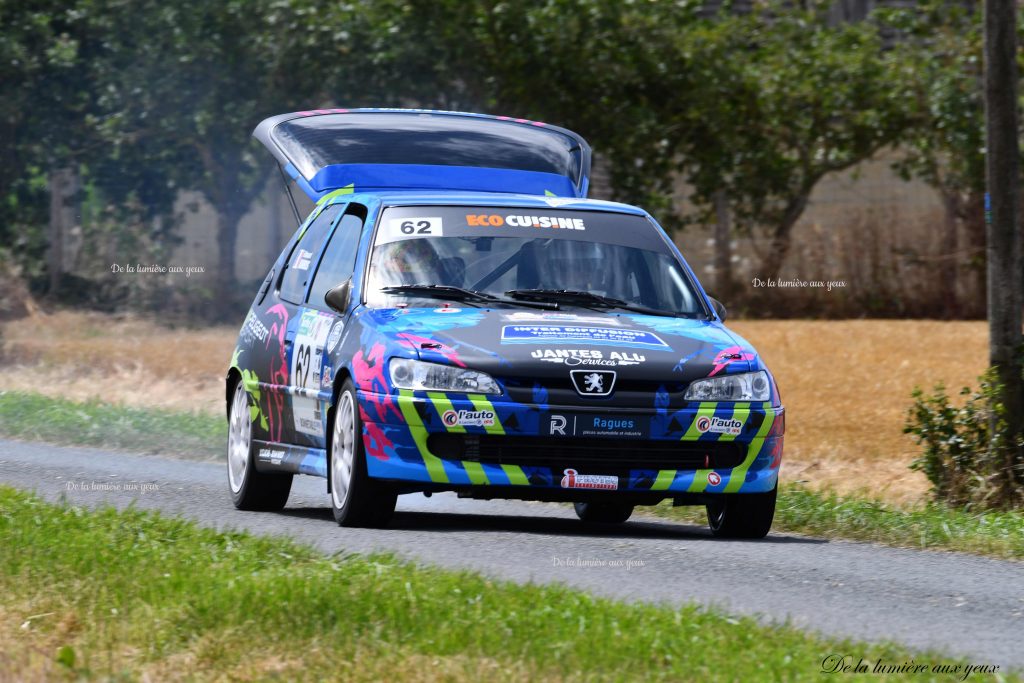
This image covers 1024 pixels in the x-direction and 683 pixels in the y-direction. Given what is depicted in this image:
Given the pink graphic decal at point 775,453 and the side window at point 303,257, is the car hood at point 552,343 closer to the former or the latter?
the pink graphic decal at point 775,453

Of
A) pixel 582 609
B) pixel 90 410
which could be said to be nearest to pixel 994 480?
pixel 582 609

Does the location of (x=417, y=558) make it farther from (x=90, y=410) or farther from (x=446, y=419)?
(x=90, y=410)

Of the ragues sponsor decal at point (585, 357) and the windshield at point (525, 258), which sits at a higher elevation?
the windshield at point (525, 258)

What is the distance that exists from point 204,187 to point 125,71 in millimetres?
2314

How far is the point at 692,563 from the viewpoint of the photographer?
841 cm

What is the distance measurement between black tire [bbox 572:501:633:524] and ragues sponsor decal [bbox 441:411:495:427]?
7.33 feet

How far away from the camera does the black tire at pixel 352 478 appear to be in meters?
8.98

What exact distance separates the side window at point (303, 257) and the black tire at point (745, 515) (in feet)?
8.84

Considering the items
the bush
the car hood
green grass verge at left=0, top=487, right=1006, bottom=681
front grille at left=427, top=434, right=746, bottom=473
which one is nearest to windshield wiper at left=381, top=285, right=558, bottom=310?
the car hood

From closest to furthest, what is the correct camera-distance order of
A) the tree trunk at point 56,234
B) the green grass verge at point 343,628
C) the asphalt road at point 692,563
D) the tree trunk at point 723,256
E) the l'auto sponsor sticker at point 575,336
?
the green grass verge at point 343,628, the asphalt road at point 692,563, the l'auto sponsor sticker at point 575,336, the tree trunk at point 56,234, the tree trunk at point 723,256

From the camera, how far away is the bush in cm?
1100

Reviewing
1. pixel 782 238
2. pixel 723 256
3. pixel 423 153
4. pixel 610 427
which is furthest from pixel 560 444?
pixel 723 256

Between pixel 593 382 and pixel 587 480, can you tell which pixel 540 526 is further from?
pixel 593 382

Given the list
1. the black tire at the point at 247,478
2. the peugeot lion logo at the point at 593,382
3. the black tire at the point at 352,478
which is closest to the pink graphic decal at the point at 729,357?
the peugeot lion logo at the point at 593,382
